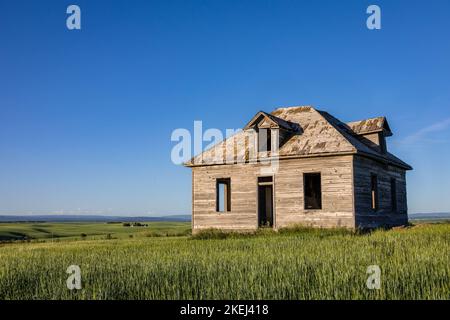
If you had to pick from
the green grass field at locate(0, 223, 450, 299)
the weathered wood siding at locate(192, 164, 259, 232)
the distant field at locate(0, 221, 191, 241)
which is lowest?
the distant field at locate(0, 221, 191, 241)

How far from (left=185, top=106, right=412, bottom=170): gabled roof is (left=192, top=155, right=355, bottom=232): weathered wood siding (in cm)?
43

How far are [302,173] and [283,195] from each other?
158cm

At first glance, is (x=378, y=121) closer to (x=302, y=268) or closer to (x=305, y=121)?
(x=305, y=121)

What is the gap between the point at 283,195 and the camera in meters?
24.5

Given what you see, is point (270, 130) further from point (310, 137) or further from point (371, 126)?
point (371, 126)

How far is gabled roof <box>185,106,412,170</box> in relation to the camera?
2369cm

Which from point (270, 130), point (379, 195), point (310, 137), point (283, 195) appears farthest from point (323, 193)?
point (270, 130)

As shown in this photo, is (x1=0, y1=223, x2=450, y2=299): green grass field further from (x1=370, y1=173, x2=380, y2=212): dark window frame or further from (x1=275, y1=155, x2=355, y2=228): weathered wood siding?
(x1=370, y1=173, x2=380, y2=212): dark window frame

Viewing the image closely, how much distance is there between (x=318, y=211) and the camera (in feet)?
76.7

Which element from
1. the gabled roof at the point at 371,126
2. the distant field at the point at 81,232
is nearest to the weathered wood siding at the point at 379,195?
the gabled roof at the point at 371,126

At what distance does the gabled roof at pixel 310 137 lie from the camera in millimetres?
23688

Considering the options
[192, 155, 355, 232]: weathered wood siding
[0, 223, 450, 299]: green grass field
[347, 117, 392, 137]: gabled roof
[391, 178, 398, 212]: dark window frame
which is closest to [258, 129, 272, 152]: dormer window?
[192, 155, 355, 232]: weathered wood siding

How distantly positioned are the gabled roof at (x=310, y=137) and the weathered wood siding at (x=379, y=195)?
0.54m
